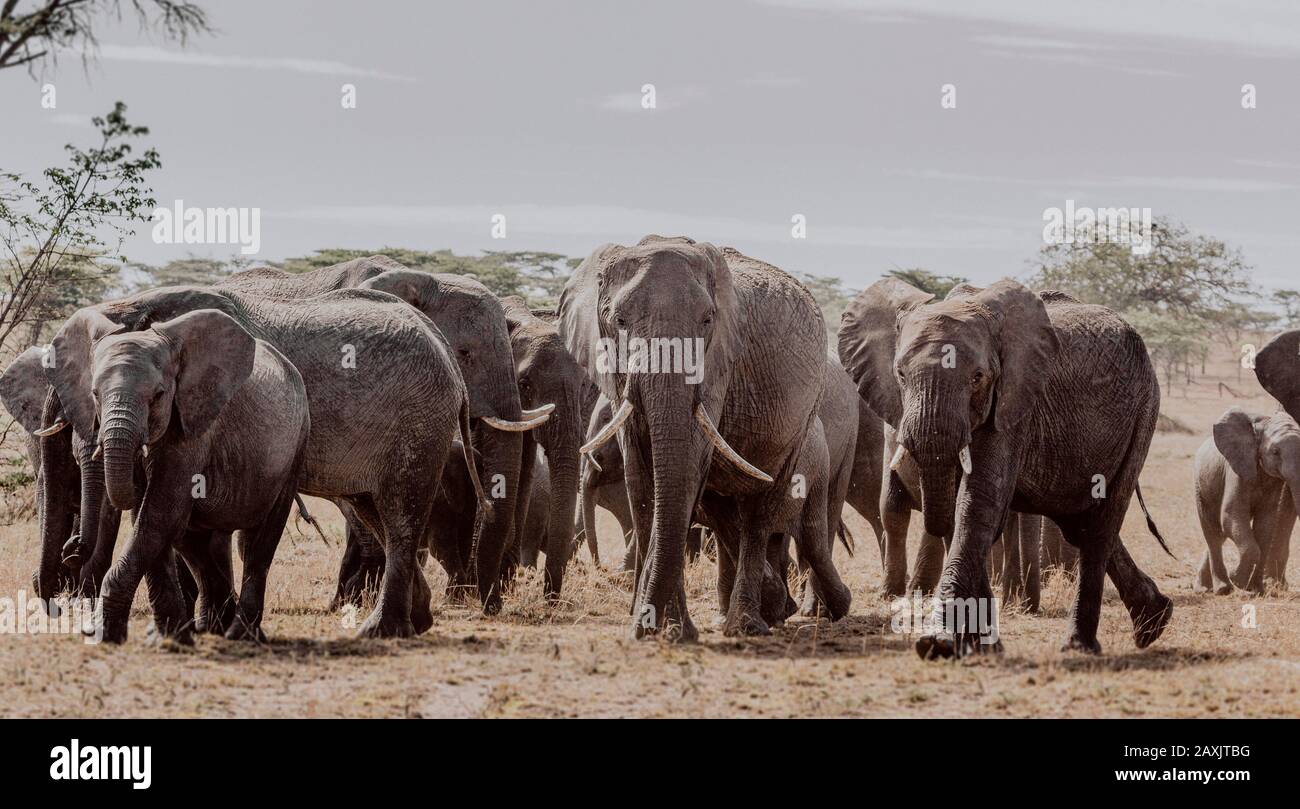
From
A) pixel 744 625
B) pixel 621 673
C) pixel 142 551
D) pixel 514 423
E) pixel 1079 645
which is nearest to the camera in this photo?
pixel 621 673

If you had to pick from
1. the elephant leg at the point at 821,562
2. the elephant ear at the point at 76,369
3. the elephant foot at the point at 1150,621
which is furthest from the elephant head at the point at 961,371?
the elephant ear at the point at 76,369

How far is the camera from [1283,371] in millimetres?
11914

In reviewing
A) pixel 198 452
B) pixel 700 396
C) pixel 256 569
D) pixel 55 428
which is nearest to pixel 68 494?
pixel 55 428

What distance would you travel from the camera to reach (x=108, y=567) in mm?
10117

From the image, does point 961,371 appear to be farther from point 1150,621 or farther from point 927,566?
point 927,566

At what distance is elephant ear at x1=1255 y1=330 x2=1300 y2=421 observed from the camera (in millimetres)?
11891

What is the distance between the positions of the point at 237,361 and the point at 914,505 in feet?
22.5

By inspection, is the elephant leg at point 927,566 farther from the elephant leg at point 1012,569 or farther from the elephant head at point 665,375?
the elephant head at point 665,375

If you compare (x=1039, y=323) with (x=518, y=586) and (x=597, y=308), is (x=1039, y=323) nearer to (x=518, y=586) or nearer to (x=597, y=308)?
(x=597, y=308)

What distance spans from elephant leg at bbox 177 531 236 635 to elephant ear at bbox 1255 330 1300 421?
24.7 ft

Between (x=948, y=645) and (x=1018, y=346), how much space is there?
190cm

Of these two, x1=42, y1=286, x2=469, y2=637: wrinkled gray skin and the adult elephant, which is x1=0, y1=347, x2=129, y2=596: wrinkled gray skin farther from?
the adult elephant

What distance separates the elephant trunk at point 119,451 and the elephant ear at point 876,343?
16.1 feet
